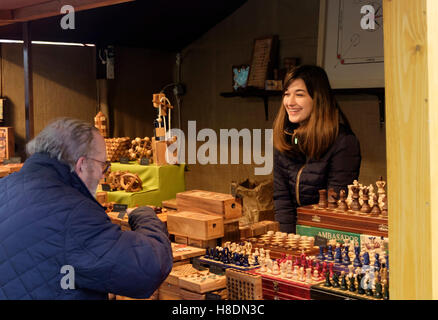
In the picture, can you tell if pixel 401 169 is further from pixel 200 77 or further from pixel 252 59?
pixel 200 77

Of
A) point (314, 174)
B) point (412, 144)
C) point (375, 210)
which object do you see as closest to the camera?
point (412, 144)

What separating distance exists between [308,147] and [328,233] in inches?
34.3

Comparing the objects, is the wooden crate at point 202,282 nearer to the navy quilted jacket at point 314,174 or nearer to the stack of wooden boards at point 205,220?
the stack of wooden boards at point 205,220

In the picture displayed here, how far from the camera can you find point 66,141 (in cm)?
216

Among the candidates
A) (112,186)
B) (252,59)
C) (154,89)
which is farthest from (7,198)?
(154,89)

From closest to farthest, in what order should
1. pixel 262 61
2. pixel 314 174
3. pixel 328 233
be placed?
pixel 328 233
pixel 314 174
pixel 262 61

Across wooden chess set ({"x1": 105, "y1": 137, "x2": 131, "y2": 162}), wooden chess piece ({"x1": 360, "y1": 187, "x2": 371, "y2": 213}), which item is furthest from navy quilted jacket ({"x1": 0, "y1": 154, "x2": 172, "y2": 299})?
wooden chess set ({"x1": 105, "y1": 137, "x2": 131, "y2": 162})

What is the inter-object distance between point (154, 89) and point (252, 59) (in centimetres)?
159

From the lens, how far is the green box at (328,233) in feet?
9.57

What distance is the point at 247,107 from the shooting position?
677cm

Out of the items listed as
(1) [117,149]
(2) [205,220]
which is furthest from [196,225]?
(1) [117,149]

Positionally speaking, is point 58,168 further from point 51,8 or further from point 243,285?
point 51,8

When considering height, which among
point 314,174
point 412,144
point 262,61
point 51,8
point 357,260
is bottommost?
point 357,260

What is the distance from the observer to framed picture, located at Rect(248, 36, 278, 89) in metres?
6.23
